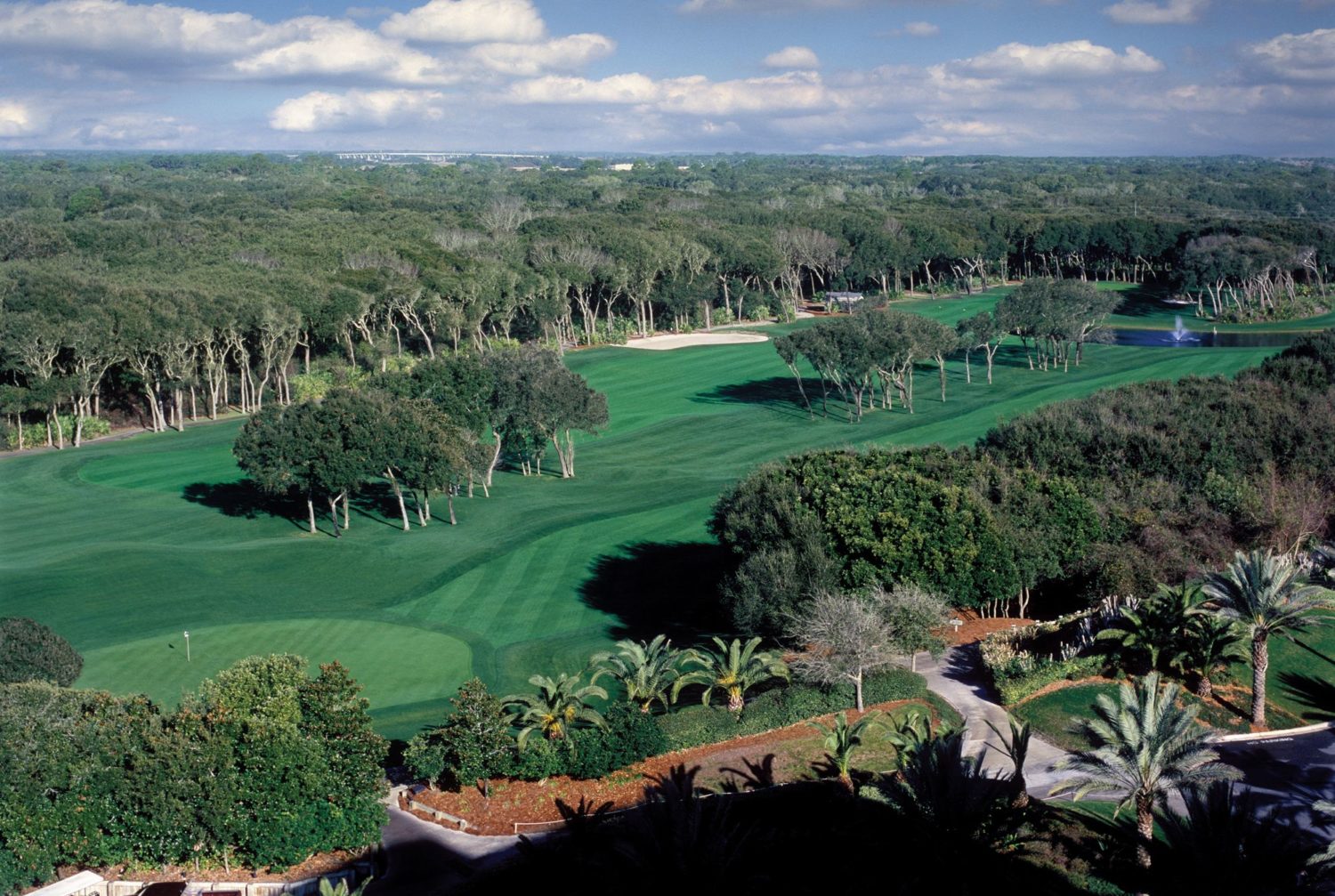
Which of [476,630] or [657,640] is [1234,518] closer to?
[657,640]

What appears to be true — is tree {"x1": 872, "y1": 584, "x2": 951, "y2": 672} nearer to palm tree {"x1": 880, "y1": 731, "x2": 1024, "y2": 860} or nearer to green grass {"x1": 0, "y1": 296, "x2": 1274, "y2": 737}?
palm tree {"x1": 880, "y1": 731, "x2": 1024, "y2": 860}

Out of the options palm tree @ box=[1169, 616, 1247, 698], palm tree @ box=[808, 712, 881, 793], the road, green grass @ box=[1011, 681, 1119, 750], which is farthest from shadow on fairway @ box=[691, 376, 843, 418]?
the road

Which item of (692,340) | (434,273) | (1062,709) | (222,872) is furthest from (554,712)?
(692,340)

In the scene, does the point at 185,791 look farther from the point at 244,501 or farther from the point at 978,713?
the point at 244,501

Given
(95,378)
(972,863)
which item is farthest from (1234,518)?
(95,378)

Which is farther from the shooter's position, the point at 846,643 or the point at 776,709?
the point at 776,709
